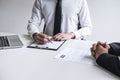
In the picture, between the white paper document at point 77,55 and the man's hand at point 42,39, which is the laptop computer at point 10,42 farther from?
the white paper document at point 77,55

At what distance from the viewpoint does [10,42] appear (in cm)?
148

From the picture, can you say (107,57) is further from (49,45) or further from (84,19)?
(84,19)

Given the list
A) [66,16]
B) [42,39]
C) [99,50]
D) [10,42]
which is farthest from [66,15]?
[99,50]

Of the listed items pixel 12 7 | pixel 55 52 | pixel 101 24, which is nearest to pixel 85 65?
pixel 55 52

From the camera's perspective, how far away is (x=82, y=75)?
3.29ft

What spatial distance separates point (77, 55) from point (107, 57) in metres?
0.24

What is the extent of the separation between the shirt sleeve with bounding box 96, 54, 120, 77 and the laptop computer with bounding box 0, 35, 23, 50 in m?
0.62

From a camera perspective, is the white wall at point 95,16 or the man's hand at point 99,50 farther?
the white wall at point 95,16

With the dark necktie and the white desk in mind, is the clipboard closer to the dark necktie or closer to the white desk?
the white desk

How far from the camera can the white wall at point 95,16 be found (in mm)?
2643

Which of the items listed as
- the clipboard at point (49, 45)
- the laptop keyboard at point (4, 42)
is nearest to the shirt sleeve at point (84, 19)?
the clipboard at point (49, 45)

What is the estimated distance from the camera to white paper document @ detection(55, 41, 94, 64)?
1181 mm

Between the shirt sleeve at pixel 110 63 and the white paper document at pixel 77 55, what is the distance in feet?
0.28

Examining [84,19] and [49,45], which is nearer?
[49,45]
